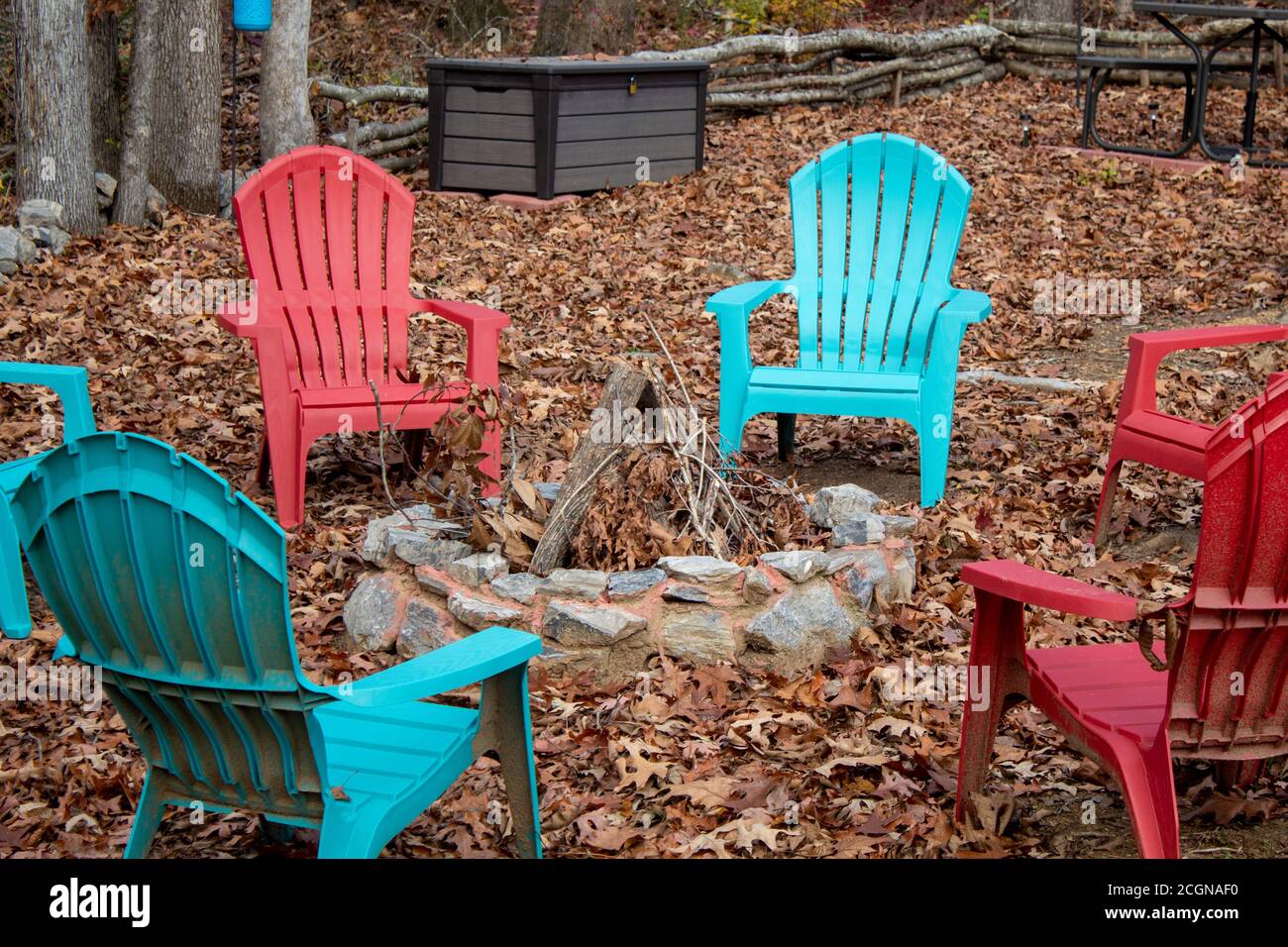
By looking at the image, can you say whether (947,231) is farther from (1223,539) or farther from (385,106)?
(385,106)

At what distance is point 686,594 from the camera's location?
354cm

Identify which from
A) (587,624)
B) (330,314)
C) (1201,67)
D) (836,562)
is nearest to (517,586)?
(587,624)

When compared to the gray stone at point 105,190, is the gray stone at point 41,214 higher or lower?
lower

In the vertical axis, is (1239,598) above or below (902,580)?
above

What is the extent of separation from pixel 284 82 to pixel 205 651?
7.34m

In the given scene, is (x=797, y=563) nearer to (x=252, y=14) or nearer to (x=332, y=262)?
(x=332, y=262)

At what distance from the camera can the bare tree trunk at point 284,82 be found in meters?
8.73

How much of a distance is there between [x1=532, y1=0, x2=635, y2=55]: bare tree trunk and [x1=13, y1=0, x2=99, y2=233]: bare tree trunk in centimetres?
406

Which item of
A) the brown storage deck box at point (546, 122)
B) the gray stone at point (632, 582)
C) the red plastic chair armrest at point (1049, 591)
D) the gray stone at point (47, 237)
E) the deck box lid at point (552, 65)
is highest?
the deck box lid at point (552, 65)

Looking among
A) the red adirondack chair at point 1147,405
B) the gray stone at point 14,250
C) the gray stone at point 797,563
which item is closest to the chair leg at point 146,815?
the gray stone at point 797,563

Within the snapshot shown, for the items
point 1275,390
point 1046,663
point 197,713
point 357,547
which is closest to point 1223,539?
point 1275,390

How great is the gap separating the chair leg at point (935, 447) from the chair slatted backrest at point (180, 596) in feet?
9.21

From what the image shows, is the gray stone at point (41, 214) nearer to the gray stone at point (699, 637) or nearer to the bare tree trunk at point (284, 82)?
the bare tree trunk at point (284, 82)

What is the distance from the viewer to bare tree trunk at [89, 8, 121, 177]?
8375mm
